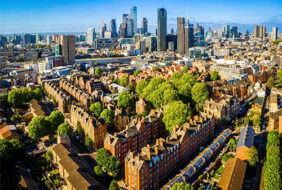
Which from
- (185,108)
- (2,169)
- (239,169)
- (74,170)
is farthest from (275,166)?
(2,169)

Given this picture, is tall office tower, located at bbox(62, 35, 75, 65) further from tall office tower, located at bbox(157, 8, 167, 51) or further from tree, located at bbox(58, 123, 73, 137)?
tree, located at bbox(58, 123, 73, 137)

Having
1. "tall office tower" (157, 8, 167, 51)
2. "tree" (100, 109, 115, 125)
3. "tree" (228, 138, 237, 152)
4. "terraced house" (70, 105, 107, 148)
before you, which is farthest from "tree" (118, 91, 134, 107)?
"tall office tower" (157, 8, 167, 51)

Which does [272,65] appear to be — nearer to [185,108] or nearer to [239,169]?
[185,108]

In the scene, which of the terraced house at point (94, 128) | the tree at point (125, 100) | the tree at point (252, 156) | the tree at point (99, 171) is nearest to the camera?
the tree at point (99, 171)

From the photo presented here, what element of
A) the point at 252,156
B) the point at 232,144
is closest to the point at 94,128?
the point at 232,144

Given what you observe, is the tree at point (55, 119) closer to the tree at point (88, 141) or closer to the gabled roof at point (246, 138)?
the tree at point (88, 141)

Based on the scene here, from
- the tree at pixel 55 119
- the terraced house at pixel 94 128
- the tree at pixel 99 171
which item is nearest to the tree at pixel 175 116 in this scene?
the terraced house at pixel 94 128
